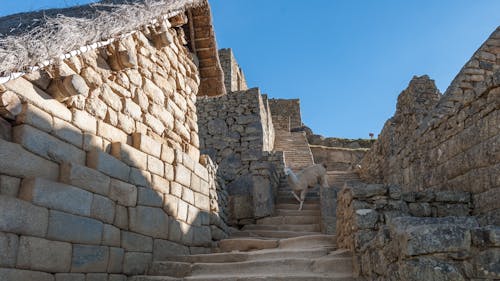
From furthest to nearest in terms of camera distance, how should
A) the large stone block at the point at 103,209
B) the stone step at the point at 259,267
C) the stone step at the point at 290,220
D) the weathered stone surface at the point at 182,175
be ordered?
the stone step at the point at 290,220 → the weathered stone surface at the point at 182,175 → the stone step at the point at 259,267 → the large stone block at the point at 103,209

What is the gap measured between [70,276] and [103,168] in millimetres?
1078

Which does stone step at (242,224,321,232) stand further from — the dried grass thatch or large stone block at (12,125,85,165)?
large stone block at (12,125,85,165)

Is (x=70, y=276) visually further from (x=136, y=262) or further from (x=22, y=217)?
(x=136, y=262)

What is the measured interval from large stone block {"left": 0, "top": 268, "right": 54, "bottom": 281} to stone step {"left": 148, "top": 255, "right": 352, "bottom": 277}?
160 centimetres

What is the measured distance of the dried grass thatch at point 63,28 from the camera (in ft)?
11.0

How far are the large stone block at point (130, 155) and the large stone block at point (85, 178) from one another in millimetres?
337

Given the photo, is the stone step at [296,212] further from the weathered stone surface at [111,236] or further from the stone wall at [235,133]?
the weathered stone surface at [111,236]

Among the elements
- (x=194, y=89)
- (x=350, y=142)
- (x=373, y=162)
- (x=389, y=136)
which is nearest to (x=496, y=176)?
(x=194, y=89)

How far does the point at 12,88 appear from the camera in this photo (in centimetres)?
353

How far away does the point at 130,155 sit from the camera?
16.1 ft

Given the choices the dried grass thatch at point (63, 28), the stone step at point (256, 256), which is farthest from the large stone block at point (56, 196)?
the stone step at point (256, 256)

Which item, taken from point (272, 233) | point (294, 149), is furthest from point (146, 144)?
point (294, 149)

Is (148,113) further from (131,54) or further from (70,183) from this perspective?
(70,183)

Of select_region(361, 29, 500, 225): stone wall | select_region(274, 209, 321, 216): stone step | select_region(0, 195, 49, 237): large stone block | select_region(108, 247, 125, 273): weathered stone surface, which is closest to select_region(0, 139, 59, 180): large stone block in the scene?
select_region(0, 195, 49, 237): large stone block
